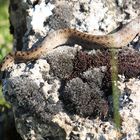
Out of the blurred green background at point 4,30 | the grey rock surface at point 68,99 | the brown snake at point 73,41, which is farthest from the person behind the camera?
the blurred green background at point 4,30

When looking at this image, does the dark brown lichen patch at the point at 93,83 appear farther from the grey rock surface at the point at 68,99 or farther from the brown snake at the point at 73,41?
the brown snake at the point at 73,41

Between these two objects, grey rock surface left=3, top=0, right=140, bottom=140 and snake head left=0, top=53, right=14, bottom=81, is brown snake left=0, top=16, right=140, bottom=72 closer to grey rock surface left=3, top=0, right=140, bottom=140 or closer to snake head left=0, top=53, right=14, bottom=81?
snake head left=0, top=53, right=14, bottom=81

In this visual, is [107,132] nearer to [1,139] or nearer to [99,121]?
[99,121]

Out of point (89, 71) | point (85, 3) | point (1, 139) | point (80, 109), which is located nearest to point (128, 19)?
point (85, 3)

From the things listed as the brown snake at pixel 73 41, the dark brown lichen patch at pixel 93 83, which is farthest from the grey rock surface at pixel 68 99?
the brown snake at pixel 73 41

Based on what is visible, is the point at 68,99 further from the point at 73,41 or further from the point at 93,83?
the point at 73,41

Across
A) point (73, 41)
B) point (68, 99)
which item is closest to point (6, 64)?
point (73, 41)

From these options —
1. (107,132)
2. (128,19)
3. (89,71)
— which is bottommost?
(107,132)

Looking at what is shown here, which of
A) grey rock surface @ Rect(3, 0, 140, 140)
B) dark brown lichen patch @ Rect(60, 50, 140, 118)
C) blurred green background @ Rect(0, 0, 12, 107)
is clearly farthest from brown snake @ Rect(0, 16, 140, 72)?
blurred green background @ Rect(0, 0, 12, 107)
